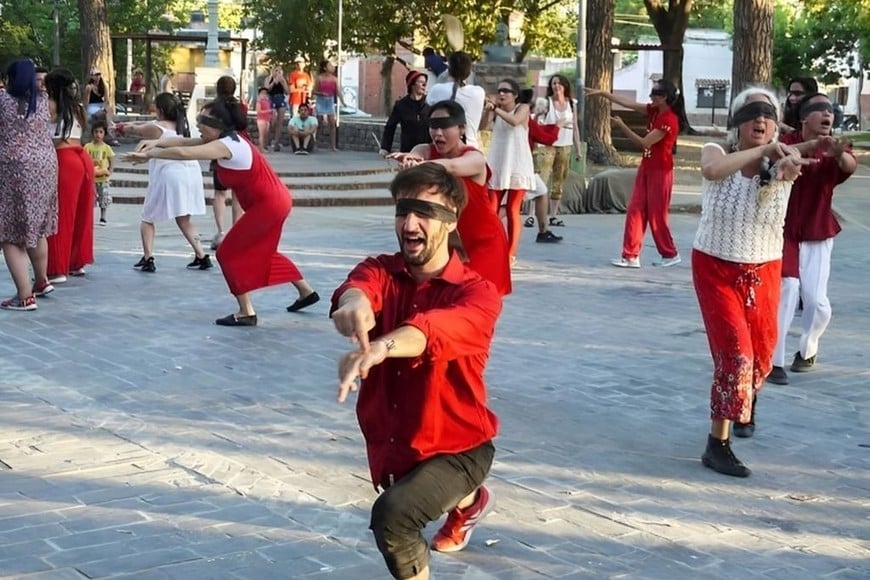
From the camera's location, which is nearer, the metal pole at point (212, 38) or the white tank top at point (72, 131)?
the white tank top at point (72, 131)

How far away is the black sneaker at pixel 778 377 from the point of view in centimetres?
810

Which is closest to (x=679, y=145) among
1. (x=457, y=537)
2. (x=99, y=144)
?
(x=99, y=144)

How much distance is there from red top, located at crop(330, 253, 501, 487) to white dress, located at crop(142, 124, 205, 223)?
7.99 m

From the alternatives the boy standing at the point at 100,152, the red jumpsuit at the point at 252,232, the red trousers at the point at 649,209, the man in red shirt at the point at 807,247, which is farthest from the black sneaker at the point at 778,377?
the boy standing at the point at 100,152

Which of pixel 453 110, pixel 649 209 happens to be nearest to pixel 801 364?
pixel 453 110

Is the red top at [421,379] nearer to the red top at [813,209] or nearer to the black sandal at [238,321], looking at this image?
the red top at [813,209]

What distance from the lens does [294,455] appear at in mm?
6297

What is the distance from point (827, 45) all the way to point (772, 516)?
54.7m

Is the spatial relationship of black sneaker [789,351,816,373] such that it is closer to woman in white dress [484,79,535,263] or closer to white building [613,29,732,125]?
woman in white dress [484,79,535,263]

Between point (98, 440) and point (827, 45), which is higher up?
point (827, 45)

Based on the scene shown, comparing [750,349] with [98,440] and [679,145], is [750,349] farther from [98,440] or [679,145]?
[679,145]

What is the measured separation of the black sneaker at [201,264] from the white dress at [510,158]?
8.54ft

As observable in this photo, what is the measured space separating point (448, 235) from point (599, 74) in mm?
21246

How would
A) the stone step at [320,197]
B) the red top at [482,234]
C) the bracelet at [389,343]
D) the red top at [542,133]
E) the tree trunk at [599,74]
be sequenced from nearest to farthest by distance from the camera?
the bracelet at [389,343] < the red top at [482,234] < the red top at [542,133] < the stone step at [320,197] < the tree trunk at [599,74]
